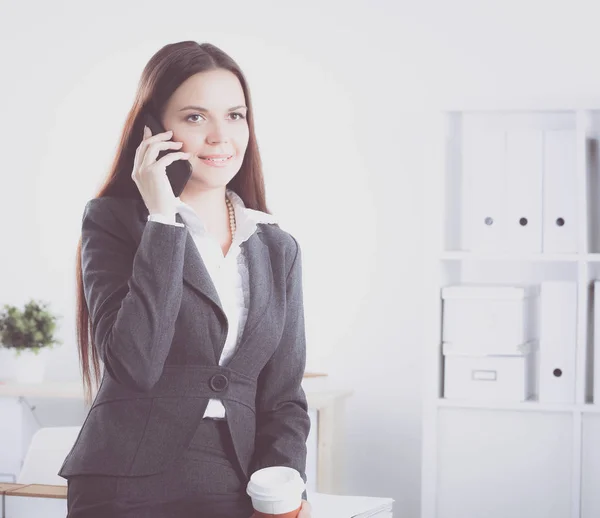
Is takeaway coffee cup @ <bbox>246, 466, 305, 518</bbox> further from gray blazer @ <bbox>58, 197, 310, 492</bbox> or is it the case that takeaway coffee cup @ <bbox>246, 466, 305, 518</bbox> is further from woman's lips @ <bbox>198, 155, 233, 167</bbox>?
woman's lips @ <bbox>198, 155, 233, 167</bbox>

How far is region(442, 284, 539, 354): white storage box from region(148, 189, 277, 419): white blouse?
1.58 meters

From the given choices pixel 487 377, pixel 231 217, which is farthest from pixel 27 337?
pixel 231 217

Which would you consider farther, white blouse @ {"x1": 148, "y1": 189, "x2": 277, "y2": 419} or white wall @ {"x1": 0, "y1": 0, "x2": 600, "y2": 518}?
white wall @ {"x1": 0, "y1": 0, "x2": 600, "y2": 518}

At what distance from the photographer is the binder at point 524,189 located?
2971 mm

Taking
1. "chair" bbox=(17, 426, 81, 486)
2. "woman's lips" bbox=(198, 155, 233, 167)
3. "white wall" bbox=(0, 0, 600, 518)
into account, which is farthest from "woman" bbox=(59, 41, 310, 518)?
"white wall" bbox=(0, 0, 600, 518)

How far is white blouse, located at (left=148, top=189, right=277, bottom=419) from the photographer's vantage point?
1462mm

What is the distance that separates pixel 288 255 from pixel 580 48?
2206mm

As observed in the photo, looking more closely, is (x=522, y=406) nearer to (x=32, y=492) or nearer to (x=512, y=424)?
(x=512, y=424)

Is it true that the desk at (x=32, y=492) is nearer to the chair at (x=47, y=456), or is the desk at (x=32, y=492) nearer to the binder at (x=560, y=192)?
the chair at (x=47, y=456)

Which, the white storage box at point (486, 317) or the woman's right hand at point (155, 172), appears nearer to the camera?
the woman's right hand at point (155, 172)

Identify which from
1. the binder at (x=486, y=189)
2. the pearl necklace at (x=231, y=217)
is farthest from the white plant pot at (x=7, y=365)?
the pearl necklace at (x=231, y=217)

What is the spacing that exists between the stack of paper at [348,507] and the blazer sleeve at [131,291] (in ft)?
2.19

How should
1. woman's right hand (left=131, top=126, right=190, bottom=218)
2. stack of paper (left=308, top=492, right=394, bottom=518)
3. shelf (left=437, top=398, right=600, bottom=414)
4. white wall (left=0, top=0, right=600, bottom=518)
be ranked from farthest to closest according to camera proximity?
white wall (left=0, top=0, right=600, bottom=518) → shelf (left=437, top=398, right=600, bottom=414) → stack of paper (left=308, top=492, right=394, bottom=518) → woman's right hand (left=131, top=126, right=190, bottom=218)

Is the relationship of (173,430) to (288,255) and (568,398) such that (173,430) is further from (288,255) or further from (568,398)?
(568,398)
